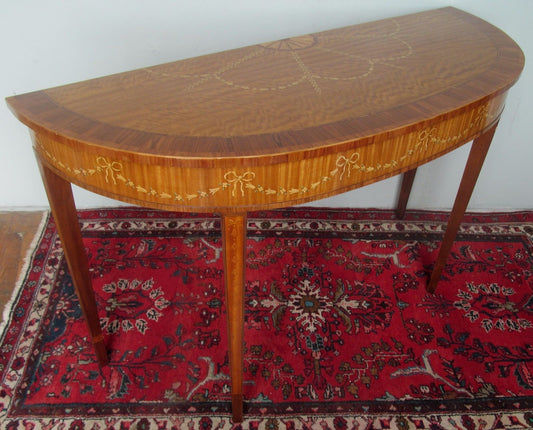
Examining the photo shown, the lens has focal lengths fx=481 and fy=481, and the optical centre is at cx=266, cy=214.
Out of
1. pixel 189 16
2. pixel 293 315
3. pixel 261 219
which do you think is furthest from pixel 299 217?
pixel 189 16

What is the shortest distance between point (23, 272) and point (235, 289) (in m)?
1.29

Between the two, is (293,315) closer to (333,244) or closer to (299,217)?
(333,244)

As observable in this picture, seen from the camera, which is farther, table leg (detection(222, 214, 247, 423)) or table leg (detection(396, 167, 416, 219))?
table leg (detection(396, 167, 416, 219))

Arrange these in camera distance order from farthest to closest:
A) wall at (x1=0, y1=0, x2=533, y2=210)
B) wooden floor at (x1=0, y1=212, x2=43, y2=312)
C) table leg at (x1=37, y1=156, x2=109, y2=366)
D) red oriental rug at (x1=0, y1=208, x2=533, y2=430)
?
wooden floor at (x1=0, y1=212, x2=43, y2=312) → wall at (x1=0, y1=0, x2=533, y2=210) → red oriental rug at (x1=0, y1=208, x2=533, y2=430) → table leg at (x1=37, y1=156, x2=109, y2=366)

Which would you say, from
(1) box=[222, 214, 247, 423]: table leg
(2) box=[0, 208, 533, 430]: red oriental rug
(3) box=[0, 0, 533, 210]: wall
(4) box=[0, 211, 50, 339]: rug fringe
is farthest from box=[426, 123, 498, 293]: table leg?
(4) box=[0, 211, 50, 339]: rug fringe

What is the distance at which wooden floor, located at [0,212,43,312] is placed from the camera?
6.84 ft

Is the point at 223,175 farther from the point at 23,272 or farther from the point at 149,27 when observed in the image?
the point at 23,272

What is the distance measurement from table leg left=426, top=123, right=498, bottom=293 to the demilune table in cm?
2

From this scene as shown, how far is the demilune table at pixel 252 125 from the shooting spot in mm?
1119

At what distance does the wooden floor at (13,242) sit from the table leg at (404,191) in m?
1.81

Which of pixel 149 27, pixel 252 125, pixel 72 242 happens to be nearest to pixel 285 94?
pixel 252 125

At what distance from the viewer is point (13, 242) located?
2277 mm

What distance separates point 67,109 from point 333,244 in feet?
4.64

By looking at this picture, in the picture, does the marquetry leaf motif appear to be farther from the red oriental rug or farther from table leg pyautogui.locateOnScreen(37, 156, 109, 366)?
the red oriental rug
